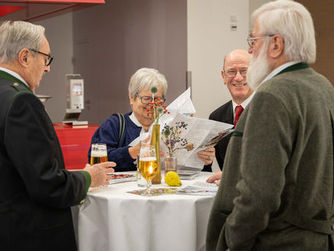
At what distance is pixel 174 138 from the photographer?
273 cm

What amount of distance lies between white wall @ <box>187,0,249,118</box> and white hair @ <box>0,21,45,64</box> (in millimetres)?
3763

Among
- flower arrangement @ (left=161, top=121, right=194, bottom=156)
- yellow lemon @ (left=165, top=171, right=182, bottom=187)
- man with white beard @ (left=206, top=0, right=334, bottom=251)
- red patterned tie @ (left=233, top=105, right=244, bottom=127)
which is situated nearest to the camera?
man with white beard @ (left=206, top=0, right=334, bottom=251)

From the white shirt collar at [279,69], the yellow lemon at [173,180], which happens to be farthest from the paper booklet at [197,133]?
the white shirt collar at [279,69]

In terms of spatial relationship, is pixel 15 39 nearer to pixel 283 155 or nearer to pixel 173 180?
pixel 173 180

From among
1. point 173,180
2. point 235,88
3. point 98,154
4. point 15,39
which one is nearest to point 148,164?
point 173,180

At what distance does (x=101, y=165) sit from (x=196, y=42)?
3673 mm

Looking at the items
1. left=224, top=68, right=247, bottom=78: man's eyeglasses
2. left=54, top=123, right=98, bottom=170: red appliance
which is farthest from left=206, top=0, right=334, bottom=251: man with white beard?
left=54, top=123, right=98, bottom=170: red appliance

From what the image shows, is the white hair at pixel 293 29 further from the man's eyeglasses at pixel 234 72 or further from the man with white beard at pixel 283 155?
the man's eyeglasses at pixel 234 72

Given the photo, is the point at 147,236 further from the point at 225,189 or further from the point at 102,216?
the point at 225,189

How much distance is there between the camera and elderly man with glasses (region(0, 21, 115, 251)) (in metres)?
→ 1.90

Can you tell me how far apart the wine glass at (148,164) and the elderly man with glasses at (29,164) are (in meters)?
0.32

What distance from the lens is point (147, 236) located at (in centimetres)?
229

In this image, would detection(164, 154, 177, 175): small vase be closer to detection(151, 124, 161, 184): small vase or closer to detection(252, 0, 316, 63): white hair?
detection(151, 124, 161, 184): small vase

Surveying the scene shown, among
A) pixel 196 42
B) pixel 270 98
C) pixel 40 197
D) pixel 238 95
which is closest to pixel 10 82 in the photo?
pixel 40 197
